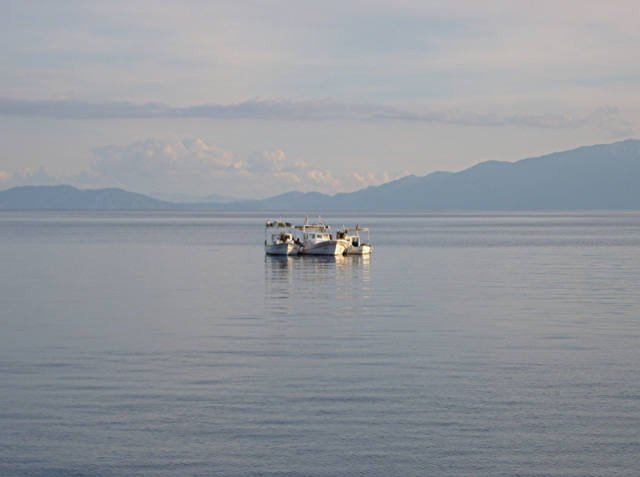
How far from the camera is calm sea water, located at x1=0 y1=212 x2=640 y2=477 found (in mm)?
26297

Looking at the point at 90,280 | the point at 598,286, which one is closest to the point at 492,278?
the point at 598,286

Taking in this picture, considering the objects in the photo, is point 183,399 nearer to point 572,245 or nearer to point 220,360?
point 220,360

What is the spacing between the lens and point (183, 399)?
3284 centimetres

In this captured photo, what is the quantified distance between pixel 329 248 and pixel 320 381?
8753cm

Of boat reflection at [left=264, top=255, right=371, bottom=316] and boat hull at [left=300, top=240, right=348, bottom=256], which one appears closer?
boat reflection at [left=264, top=255, right=371, bottom=316]

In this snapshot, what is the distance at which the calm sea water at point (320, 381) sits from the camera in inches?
1035

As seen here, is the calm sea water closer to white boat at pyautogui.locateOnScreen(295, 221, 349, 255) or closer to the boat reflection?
the boat reflection

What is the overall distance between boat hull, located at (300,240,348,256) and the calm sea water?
152 ft

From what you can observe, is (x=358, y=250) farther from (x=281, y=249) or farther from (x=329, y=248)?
(x=281, y=249)

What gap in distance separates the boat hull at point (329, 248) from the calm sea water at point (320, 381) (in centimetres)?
4633

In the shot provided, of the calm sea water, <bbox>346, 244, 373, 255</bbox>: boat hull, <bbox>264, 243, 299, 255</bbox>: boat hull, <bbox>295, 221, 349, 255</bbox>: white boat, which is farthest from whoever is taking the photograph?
<bbox>346, 244, 373, 255</bbox>: boat hull

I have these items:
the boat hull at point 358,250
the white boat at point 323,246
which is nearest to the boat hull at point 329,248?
the white boat at point 323,246

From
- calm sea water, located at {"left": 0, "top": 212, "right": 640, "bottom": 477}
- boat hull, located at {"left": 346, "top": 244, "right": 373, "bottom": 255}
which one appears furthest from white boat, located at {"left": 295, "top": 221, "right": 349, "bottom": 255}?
calm sea water, located at {"left": 0, "top": 212, "right": 640, "bottom": 477}

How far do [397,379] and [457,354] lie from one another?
658 centimetres
